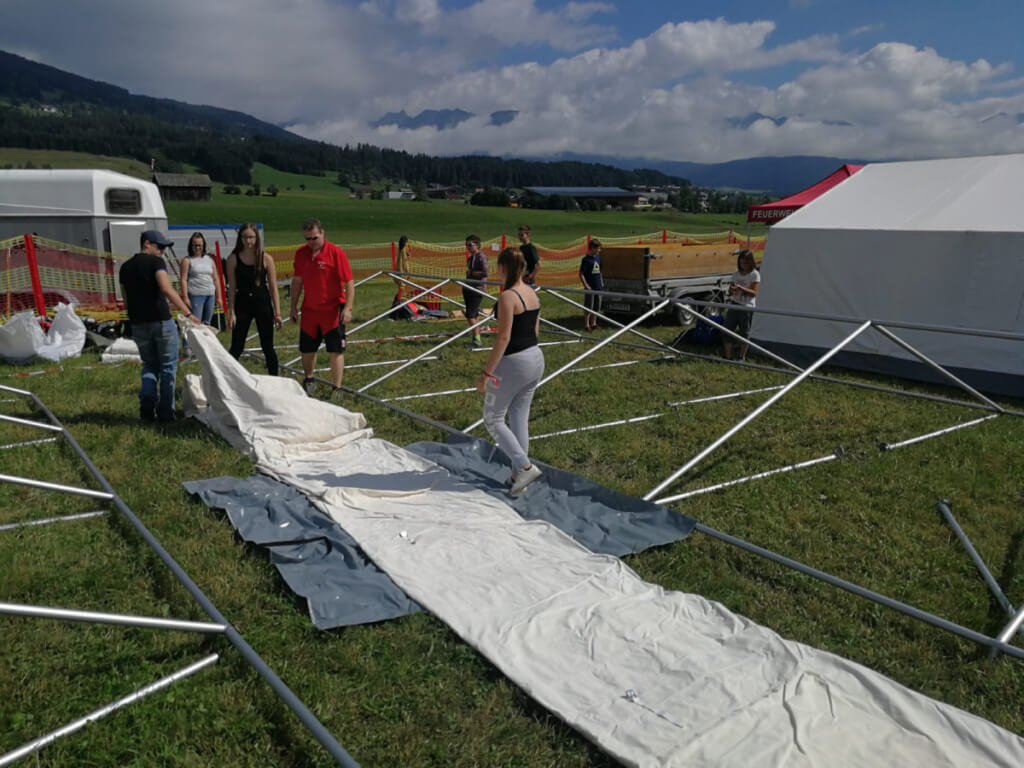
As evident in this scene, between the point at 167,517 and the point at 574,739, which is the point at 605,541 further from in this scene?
the point at 167,517

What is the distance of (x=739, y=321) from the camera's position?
10508 millimetres

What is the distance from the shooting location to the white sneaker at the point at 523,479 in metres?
4.85

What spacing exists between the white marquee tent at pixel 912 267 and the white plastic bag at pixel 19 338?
10591mm

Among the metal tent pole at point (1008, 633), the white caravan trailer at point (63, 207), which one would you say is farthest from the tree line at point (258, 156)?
the metal tent pole at point (1008, 633)

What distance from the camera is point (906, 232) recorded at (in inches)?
361

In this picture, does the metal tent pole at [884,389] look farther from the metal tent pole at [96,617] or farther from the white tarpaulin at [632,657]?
the metal tent pole at [96,617]

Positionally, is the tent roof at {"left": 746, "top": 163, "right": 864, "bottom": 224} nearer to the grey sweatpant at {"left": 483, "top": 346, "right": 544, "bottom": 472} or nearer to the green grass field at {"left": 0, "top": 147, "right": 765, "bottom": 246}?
the grey sweatpant at {"left": 483, "top": 346, "right": 544, "bottom": 472}

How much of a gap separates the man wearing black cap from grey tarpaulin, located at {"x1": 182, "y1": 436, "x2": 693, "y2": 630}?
1.86 m

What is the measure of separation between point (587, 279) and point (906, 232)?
542cm

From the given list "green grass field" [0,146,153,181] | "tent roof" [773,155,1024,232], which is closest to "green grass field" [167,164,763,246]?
"green grass field" [0,146,153,181]

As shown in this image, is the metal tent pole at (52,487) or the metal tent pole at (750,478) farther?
the metal tent pole at (750,478)

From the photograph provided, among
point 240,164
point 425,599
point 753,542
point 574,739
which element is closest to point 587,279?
point 753,542

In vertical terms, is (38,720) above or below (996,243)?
below

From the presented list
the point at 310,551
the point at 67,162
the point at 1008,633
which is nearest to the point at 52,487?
the point at 310,551
